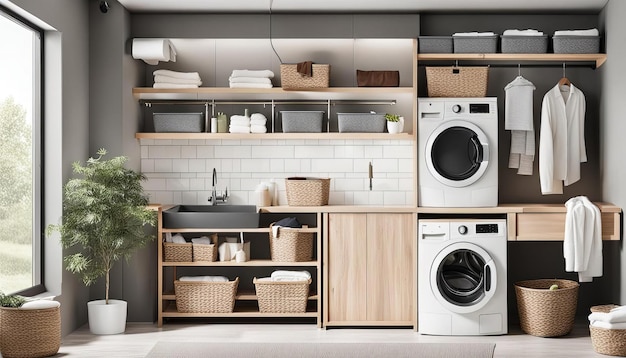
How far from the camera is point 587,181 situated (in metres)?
6.49

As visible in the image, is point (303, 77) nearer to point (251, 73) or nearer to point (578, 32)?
point (251, 73)

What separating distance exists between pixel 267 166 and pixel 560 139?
7.86 feet

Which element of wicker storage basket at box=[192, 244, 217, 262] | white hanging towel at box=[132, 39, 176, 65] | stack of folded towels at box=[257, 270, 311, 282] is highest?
white hanging towel at box=[132, 39, 176, 65]

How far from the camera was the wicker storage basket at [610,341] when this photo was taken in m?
5.11

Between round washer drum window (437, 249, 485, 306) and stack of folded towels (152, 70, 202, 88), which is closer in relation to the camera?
round washer drum window (437, 249, 485, 306)

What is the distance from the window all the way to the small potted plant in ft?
8.70

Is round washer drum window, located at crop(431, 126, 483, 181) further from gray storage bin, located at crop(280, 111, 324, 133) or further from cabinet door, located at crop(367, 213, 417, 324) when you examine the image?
gray storage bin, located at crop(280, 111, 324, 133)

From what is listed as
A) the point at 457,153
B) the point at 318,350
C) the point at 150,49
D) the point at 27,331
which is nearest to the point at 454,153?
the point at 457,153

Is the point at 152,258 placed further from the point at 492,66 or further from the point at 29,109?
the point at 492,66

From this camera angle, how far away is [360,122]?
628 centimetres

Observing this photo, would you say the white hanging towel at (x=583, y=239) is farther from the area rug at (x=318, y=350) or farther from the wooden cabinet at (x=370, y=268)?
the wooden cabinet at (x=370, y=268)

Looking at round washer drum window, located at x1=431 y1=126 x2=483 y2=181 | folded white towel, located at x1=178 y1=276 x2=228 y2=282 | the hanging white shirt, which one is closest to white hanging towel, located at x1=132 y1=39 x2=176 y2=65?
folded white towel, located at x1=178 y1=276 x2=228 y2=282

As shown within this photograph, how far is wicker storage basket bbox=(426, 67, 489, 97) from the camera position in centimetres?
609

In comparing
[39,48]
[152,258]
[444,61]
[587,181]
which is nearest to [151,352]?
[152,258]
